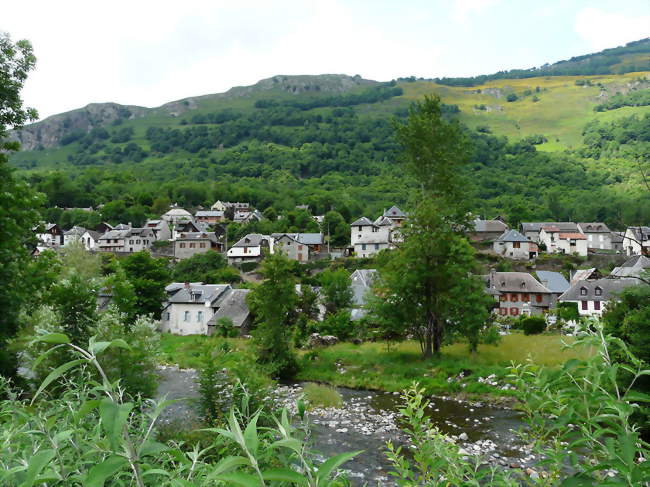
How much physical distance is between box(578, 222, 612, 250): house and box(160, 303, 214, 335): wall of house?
69486mm

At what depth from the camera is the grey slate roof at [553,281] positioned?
53.5 meters

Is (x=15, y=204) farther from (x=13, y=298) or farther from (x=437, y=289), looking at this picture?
(x=437, y=289)

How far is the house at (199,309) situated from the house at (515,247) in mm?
44039

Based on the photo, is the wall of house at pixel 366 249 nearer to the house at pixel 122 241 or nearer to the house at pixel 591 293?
the house at pixel 591 293

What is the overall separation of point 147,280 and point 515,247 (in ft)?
179

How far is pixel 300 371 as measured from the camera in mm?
32156

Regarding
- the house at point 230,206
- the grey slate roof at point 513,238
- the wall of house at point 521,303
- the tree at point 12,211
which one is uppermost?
the tree at point 12,211

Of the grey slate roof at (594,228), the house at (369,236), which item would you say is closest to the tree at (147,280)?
the house at (369,236)

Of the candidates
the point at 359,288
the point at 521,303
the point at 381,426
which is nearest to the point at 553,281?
the point at 521,303

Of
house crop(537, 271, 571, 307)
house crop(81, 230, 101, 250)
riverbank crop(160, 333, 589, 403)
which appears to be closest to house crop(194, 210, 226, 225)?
house crop(81, 230, 101, 250)

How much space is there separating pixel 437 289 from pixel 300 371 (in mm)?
11213

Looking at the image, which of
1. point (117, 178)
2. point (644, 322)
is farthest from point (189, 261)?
point (117, 178)

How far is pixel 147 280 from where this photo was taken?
163 feet

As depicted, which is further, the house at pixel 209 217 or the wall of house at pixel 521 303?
the house at pixel 209 217
